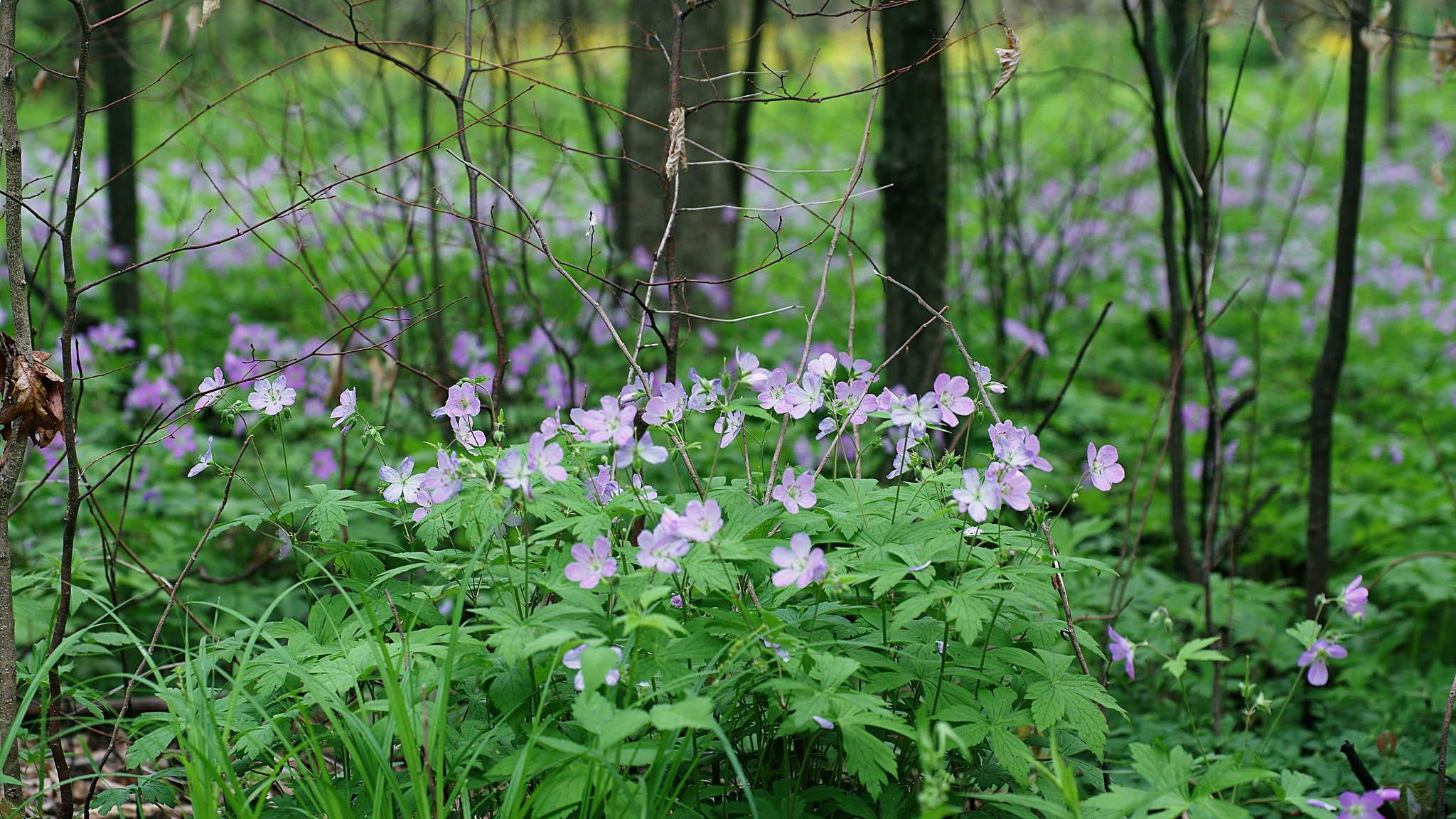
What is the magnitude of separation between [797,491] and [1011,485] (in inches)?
13.5

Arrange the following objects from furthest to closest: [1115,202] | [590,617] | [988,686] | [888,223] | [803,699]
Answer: [1115,202], [888,223], [988,686], [590,617], [803,699]

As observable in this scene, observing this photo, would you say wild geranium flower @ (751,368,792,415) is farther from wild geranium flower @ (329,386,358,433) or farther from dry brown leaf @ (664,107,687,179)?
wild geranium flower @ (329,386,358,433)

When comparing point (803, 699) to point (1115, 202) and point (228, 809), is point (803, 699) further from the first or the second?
point (1115, 202)

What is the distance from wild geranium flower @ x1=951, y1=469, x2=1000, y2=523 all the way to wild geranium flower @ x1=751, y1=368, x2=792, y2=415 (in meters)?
0.39

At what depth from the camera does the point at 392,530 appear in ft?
12.6

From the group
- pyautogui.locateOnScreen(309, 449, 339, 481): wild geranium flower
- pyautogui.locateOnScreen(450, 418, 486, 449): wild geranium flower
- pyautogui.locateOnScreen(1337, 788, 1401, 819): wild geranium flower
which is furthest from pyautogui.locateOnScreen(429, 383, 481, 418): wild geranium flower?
pyautogui.locateOnScreen(309, 449, 339, 481): wild geranium flower

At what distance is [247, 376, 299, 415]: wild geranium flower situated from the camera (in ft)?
6.39

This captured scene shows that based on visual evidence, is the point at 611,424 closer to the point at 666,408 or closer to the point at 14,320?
the point at 666,408

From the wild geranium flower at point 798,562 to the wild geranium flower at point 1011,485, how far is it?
292 millimetres

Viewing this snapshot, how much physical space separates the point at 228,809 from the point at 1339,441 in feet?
15.5

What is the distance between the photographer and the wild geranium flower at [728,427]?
1.84m

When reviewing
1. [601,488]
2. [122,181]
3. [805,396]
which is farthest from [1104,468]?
[122,181]

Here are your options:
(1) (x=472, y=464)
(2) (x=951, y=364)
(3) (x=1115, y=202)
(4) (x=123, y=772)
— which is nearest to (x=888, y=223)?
(2) (x=951, y=364)

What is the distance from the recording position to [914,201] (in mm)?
3775
